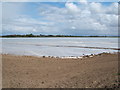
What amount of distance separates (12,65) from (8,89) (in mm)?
3295

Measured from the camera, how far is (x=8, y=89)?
21.0ft

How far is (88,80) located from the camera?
249 inches

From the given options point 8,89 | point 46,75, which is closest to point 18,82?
point 8,89

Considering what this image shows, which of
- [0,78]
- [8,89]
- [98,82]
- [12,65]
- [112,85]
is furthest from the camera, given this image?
[12,65]

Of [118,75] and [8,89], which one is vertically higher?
[118,75]

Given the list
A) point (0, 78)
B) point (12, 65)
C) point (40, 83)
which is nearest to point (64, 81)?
point (40, 83)

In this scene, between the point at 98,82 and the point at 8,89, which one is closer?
the point at 98,82

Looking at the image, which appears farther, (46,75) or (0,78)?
(46,75)

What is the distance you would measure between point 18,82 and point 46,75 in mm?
1431

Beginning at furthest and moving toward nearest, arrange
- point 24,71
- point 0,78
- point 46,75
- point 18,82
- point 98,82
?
1. point 24,71
2. point 46,75
3. point 0,78
4. point 18,82
5. point 98,82

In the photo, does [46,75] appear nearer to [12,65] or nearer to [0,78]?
[0,78]

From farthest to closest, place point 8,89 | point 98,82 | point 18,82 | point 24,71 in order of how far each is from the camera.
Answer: point 24,71 < point 18,82 < point 8,89 < point 98,82

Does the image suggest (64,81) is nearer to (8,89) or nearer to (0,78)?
(8,89)

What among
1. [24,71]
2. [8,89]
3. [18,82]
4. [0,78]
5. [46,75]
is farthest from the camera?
[24,71]
